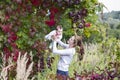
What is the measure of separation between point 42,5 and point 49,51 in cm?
78

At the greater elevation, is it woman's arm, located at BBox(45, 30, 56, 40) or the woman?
woman's arm, located at BBox(45, 30, 56, 40)

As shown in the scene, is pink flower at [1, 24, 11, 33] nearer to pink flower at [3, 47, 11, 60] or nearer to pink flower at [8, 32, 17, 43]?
pink flower at [8, 32, 17, 43]

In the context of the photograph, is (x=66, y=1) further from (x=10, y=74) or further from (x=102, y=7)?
(x=10, y=74)

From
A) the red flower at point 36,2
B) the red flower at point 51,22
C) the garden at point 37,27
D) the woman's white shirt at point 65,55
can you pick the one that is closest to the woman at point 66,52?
the woman's white shirt at point 65,55

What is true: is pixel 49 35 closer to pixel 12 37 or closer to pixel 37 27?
pixel 37 27

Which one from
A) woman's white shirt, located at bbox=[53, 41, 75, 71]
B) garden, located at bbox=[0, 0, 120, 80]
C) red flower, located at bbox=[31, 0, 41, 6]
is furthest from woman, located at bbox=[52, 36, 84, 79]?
red flower, located at bbox=[31, 0, 41, 6]

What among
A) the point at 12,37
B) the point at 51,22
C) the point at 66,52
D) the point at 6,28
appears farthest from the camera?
the point at 51,22

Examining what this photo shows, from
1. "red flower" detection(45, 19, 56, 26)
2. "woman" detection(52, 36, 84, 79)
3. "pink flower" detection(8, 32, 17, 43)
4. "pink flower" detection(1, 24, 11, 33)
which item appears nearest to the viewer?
"pink flower" detection(1, 24, 11, 33)

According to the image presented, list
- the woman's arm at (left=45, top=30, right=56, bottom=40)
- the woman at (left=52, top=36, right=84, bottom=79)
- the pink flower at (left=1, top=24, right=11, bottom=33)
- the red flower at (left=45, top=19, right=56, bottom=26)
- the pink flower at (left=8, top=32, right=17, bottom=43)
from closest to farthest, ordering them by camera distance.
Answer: the pink flower at (left=1, top=24, right=11, bottom=33), the pink flower at (left=8, top=32, right=17, bottom=43), the woman's arm at (left=45, top=30, right=56, bottom=40), the woman at (left=52, top=36, right=84, bottom=79), the red flower at (left=45, top=19, right=56, bottom=26)

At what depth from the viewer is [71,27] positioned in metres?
6.79

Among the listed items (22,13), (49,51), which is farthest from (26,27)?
(49,51)

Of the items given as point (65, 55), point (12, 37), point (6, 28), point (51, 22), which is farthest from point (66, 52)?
point (6, 28)

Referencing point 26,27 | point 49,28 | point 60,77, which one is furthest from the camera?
point 49,28

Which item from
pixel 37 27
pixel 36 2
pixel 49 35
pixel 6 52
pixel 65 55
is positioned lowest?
pixel 65 55
